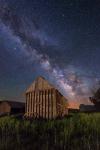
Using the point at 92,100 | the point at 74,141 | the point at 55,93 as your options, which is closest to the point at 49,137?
the point at 74,141

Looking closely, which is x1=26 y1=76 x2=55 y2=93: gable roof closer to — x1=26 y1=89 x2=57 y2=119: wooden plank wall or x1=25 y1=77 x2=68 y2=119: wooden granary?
x1=25 y1=77 x2=68 y2=119: wooden granary

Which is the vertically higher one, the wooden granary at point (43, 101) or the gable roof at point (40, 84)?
the gable roof at point (40, 84)

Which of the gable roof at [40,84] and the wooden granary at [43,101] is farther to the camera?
the gable roof at [40,84]

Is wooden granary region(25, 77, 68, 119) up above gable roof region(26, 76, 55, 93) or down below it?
below

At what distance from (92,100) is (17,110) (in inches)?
776

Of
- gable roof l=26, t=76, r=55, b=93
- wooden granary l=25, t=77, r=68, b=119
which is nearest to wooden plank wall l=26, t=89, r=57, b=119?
wooden granary l=25, t=77, r=68, b=119

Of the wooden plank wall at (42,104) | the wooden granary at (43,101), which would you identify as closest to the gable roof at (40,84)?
the wooden granary at (43,101)

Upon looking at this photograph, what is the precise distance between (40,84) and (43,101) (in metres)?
1.68

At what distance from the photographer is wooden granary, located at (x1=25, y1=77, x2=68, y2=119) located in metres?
21.4

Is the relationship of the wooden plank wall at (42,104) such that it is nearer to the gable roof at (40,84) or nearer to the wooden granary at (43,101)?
the wooden granary at (43,101)

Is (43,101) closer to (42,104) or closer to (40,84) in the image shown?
(42,104)

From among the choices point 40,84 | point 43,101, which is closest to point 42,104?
point 43,101

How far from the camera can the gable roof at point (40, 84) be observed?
71.0 feet

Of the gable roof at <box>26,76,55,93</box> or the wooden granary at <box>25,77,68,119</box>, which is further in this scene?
the gable roof at <box>26,76,55,93</box>
